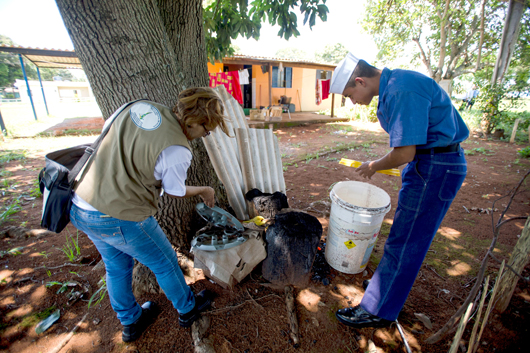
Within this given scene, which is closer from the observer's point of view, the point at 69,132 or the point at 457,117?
the point at 457,117

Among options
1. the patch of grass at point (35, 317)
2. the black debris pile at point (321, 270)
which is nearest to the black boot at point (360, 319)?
the black debris pile at point (321, 270)

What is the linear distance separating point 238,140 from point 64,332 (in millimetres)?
2408

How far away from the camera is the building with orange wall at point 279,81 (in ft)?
39.8

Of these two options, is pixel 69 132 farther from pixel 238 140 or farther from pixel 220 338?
pixel 220 338

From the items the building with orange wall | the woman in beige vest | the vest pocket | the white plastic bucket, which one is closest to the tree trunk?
the woman in beige vest

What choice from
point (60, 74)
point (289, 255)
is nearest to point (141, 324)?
point (289, 255)

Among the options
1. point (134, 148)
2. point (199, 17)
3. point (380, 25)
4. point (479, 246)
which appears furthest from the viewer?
point (380, 25)

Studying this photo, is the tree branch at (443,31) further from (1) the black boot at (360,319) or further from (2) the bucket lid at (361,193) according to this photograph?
(1) the black boot at (360,319)

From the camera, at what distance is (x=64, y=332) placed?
1899 millimetres

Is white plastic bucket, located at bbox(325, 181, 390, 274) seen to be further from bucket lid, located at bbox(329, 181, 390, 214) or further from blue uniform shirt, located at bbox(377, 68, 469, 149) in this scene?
blue uniform shirt, located at bbox(377, 68, 469, 149)

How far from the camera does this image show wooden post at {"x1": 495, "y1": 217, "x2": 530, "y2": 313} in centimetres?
165

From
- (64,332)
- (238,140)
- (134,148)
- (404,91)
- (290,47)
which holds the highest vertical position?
(290,47)

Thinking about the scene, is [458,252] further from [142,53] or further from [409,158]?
[142,53]

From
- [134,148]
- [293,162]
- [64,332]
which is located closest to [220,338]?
[64,332]
